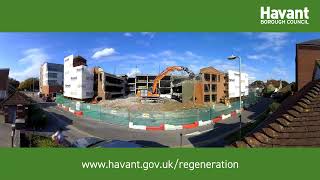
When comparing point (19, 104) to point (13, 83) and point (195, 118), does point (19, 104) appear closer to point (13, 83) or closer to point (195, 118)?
point (13, 83)

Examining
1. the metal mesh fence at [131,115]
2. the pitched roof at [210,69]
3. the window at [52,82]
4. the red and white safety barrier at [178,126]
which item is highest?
the pitched roof at [210,69]

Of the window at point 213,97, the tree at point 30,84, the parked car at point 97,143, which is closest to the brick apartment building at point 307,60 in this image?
the window at point 213,97

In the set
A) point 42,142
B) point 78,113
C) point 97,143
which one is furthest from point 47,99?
point 97,143

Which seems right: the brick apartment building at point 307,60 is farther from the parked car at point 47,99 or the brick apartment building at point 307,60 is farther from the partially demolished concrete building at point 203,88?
the parked car at point 47,99

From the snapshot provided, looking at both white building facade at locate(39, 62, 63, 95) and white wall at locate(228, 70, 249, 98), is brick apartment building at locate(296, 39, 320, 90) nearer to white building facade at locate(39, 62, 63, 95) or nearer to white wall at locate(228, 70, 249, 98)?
white wall at locate(228, 70, 249, 98)

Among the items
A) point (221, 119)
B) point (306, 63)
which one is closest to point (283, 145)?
point (306, 63)

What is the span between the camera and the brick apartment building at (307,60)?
293 inches

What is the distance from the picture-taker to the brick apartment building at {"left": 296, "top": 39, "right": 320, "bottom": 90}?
744cm

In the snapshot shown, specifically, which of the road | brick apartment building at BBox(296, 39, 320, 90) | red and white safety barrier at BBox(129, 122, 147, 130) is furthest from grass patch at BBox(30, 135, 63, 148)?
brick apartment building at BBox(296, 39, 320, 90)

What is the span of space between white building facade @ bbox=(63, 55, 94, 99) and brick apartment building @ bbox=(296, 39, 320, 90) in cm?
545

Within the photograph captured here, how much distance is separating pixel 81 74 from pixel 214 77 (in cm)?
431

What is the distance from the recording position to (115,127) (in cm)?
823

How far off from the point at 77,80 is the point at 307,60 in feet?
20.1

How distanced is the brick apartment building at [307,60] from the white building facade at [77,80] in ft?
17.9
